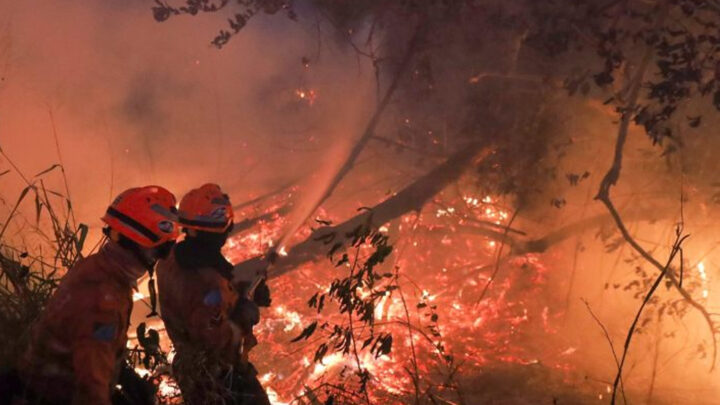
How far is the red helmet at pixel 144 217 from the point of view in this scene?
8.40 feet

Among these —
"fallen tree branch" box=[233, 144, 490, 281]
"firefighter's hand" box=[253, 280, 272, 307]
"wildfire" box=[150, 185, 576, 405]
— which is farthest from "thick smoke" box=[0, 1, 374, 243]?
"firefighter's hand" box=[253, 280, 272, 307]

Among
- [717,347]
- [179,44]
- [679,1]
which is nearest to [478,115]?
[679,1]

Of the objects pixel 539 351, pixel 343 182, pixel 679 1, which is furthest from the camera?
pixel 343 182

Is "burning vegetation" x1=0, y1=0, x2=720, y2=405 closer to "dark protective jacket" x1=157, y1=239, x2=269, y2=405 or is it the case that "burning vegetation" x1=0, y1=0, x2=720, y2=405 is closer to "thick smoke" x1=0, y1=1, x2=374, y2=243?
"thick smoke" x1=0, y1=1, x2=374, y2=243

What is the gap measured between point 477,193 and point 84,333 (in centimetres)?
530

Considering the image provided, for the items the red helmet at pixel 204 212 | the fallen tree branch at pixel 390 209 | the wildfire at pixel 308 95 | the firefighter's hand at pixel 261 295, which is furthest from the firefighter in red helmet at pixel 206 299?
the wildfire at pixel 308 95

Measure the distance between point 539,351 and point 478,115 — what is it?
2.52m

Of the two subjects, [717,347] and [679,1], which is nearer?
[679,1]

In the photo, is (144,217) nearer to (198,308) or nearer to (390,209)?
(198,308)

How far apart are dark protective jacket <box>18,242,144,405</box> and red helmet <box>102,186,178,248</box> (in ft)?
0.28

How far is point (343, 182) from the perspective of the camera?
8.47 meters

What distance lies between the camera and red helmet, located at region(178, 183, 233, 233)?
328cm

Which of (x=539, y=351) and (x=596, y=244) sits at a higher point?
(x=596, y=244)

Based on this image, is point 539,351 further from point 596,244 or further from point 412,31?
point 412,31
